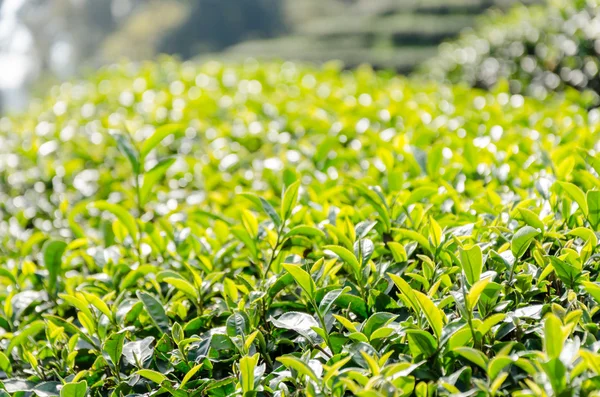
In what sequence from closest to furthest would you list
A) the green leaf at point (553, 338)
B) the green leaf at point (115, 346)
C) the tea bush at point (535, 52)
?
the green leaf at point (553, 338), the green leaf at point (115, 346), the tea bush at point (535, 52)

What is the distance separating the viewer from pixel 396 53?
22984 mm

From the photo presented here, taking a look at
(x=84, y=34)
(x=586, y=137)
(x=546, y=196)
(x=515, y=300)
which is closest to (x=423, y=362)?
(x=515, y=300)

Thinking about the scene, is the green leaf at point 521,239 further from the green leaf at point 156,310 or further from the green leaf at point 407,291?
the green leaf at point 156,310

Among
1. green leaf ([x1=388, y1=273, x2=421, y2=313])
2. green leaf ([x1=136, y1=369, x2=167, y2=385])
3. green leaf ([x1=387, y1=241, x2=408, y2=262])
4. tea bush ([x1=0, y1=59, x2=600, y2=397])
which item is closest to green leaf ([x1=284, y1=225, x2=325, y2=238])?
tea bush ([x1=0, y1=59, x2=600, y2=397])

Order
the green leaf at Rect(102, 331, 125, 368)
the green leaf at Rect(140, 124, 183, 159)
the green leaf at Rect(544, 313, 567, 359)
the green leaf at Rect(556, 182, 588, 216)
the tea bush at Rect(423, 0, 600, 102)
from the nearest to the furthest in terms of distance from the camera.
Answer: the green leaf at Rect(544, 313, 567, 359) → the green leaf at Rect(102, 331, 125, 368) → the green leaf at Rect(556, 182, 588, 216) → the green leaf at Rect(140, 124, 183, 159) → the tea bush at Rect(423, 0, 600, 102)

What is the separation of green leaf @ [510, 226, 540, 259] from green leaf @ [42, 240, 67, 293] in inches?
53.3

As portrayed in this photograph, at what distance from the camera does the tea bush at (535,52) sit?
499cm

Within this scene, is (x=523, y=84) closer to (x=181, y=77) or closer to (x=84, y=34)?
(x=181, y=77)

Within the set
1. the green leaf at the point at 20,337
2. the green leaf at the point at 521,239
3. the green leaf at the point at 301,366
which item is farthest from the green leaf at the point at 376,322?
the green leaf at the point at 20,337

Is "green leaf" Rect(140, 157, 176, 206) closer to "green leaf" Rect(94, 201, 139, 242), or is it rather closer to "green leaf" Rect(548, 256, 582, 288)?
"green leaf" Rect(94, 201, 139, 242)

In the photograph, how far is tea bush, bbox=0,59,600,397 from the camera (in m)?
1.35

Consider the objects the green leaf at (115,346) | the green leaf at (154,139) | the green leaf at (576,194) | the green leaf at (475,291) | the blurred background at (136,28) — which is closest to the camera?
the green leaf at (475,291)

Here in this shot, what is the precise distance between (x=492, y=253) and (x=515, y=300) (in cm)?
12

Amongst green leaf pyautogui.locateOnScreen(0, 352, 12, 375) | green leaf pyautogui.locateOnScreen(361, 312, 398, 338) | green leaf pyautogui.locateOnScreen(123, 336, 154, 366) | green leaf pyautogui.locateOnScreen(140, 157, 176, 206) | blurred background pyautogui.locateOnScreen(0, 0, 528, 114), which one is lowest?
green leaf pyautogui.locateOnScreen(0, 352, 12, 375)
